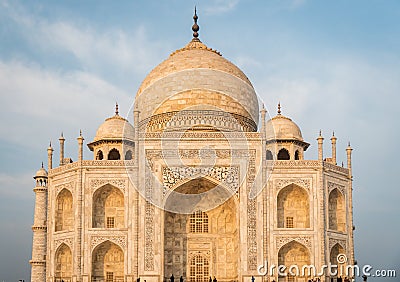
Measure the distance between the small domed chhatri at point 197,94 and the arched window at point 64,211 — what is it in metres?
5.31

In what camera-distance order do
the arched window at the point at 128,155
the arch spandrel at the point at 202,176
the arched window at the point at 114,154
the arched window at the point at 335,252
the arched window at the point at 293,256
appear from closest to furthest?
1. the arch spandrel at the point at 202,176
2. the arched window at the point at 293,256
3. the arched window at the point at 335,252
4. the arched window at the point at 128,155
5. the arched window at the point at 114,154

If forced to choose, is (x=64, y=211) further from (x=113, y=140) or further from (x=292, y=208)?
(x=292, y=208)

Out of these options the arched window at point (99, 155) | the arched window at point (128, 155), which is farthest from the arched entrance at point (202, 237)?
the arched window at point (99, 155)

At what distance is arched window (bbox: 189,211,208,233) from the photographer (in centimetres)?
3133

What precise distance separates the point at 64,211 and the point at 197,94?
820 centimetres

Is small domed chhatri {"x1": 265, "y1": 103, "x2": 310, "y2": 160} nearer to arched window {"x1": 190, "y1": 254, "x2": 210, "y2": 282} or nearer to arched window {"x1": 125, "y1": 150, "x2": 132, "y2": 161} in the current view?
arched window {"x1": 190, "y1": 254, "x2": 210, "y2": 282}

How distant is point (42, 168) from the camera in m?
34.5

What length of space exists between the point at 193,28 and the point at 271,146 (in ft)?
29.1

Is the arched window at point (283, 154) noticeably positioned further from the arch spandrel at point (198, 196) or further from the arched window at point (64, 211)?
the arched window at point (64, 211)

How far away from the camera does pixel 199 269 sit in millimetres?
30812

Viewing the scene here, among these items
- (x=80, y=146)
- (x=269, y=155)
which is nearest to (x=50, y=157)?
(x=80, y=146)

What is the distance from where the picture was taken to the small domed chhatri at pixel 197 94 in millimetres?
33094

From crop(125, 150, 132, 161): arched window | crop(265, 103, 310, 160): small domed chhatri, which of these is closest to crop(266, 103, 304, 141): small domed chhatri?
crop(265, 103, 310, 160): small domed chhatri

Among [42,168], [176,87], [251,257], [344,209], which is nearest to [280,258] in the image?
[251,257]
